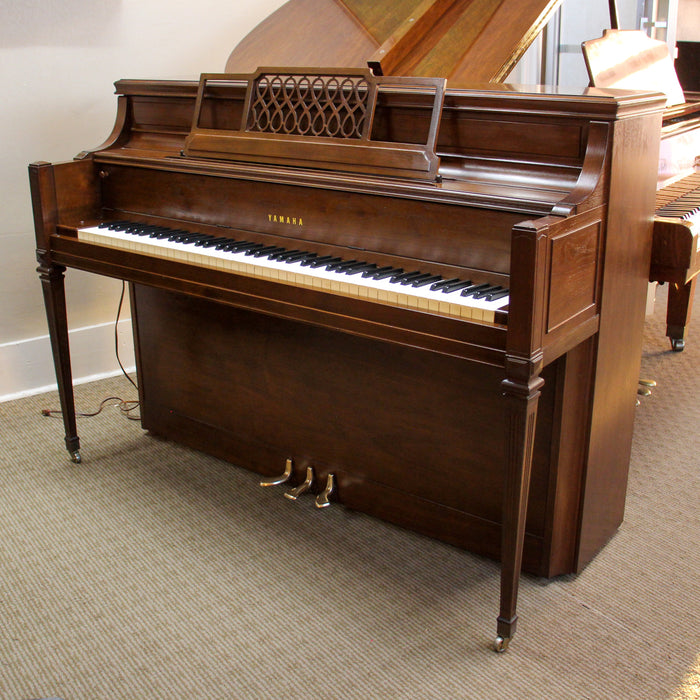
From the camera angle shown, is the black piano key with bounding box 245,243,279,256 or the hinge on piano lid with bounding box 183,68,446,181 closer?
the hinge on piano lid with bounding box 183,68,446,181

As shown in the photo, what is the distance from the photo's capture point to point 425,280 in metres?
1.90

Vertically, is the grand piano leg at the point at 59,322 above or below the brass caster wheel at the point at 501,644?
above

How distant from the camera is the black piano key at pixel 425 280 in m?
1.87

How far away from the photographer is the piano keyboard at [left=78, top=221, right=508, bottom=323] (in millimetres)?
1767

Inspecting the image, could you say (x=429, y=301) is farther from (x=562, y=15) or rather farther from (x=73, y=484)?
(x=562, y=15)

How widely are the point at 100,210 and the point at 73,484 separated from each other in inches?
37.2

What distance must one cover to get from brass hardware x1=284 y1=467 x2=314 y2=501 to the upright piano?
118 centimetres

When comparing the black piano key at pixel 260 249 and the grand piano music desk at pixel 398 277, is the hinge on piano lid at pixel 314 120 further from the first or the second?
the black piano key at pixel 260 249

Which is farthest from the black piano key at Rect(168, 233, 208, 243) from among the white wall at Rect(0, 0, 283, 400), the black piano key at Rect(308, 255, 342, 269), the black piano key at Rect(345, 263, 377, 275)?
the white wall at Rect(0, 0, 283, 400)

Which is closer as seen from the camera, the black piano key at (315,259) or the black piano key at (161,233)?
the black piano key at (315,259)

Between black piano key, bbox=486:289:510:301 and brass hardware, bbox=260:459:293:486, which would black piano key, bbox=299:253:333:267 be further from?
brass hardware, bbox=260:459:293:486

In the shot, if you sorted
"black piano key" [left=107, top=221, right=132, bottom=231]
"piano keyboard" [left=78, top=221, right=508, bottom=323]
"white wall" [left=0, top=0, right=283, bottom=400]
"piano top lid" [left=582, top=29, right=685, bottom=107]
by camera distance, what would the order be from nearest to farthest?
"piano keyboard" [left=78, top=221, right=508, bottom=323] → "black piano key" [left=107, top=221, right=132, bottom=231] → "piano top lid" [left=582, top=29, right=685, bottom=107] → "white wall" [left=0, top=0, right=283, bottom=400]

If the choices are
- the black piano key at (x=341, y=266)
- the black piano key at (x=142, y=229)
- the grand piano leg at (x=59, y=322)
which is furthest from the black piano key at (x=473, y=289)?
the grand piano leg at (x=59, y=322)

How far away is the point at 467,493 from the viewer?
2238mm
